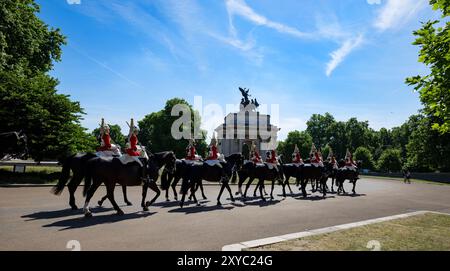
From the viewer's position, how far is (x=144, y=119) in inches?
3142

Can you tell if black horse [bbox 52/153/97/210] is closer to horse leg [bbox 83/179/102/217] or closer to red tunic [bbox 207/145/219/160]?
horse leg [bbox 83/179/102/217]

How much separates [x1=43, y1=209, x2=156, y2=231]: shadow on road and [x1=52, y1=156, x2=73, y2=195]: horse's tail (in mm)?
1816

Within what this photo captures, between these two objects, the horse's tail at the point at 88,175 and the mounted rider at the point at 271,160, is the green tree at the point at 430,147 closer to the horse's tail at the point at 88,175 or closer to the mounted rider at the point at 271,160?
the mounted rider at the point at 271,160

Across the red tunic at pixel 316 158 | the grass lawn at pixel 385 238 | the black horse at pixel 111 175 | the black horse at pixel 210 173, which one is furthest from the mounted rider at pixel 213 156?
the red tunic at pixel 316 158

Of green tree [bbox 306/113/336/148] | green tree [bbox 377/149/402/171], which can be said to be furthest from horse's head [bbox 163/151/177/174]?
green tree [bbox 306/113/336/148]

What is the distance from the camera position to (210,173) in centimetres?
1405

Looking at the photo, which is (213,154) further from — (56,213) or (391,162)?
(391,162)

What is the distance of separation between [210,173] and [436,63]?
9.81 metres

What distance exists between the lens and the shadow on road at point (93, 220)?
8120mm

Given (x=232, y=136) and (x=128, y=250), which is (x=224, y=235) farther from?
(x=232, y=136)

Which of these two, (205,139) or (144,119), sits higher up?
(144,119)

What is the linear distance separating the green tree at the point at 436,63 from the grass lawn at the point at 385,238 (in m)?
3.88
